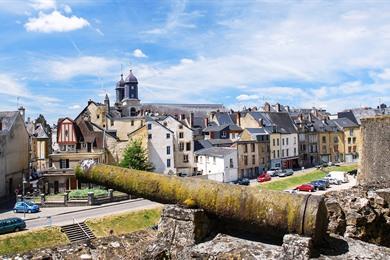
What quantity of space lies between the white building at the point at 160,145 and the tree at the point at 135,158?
128 inches

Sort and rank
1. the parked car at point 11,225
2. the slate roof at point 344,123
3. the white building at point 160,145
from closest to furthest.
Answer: the parked car at point 11,225
the white building at point 160,145
the slate roof at point 344,123

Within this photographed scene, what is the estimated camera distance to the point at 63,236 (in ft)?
95.5

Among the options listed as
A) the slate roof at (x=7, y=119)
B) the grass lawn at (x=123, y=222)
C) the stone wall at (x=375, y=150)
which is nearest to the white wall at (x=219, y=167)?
the grass lawn at (x=123, y=222)

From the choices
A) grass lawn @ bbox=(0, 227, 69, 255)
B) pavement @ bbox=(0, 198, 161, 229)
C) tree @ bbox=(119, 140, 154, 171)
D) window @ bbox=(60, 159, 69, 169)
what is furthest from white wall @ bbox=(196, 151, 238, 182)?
grass lawn @ bbox=(0, 227, 69, 255)

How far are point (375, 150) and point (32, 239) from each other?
22224mm

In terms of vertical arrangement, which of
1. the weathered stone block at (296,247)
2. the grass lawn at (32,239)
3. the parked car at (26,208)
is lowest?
the grass lawn at (32,239)

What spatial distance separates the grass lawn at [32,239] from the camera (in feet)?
89.0

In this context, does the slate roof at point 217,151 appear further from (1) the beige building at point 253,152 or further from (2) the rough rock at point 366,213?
(2) the rough rock at point 366,213

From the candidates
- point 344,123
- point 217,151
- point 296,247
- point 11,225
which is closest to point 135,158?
point 217,151

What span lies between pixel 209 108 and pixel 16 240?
2548 inches

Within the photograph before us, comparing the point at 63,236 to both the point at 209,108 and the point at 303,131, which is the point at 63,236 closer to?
the point at 303,131

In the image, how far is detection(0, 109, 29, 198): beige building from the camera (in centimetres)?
4303

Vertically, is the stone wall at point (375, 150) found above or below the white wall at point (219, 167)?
above

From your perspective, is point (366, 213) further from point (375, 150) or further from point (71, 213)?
point (71, 213)
